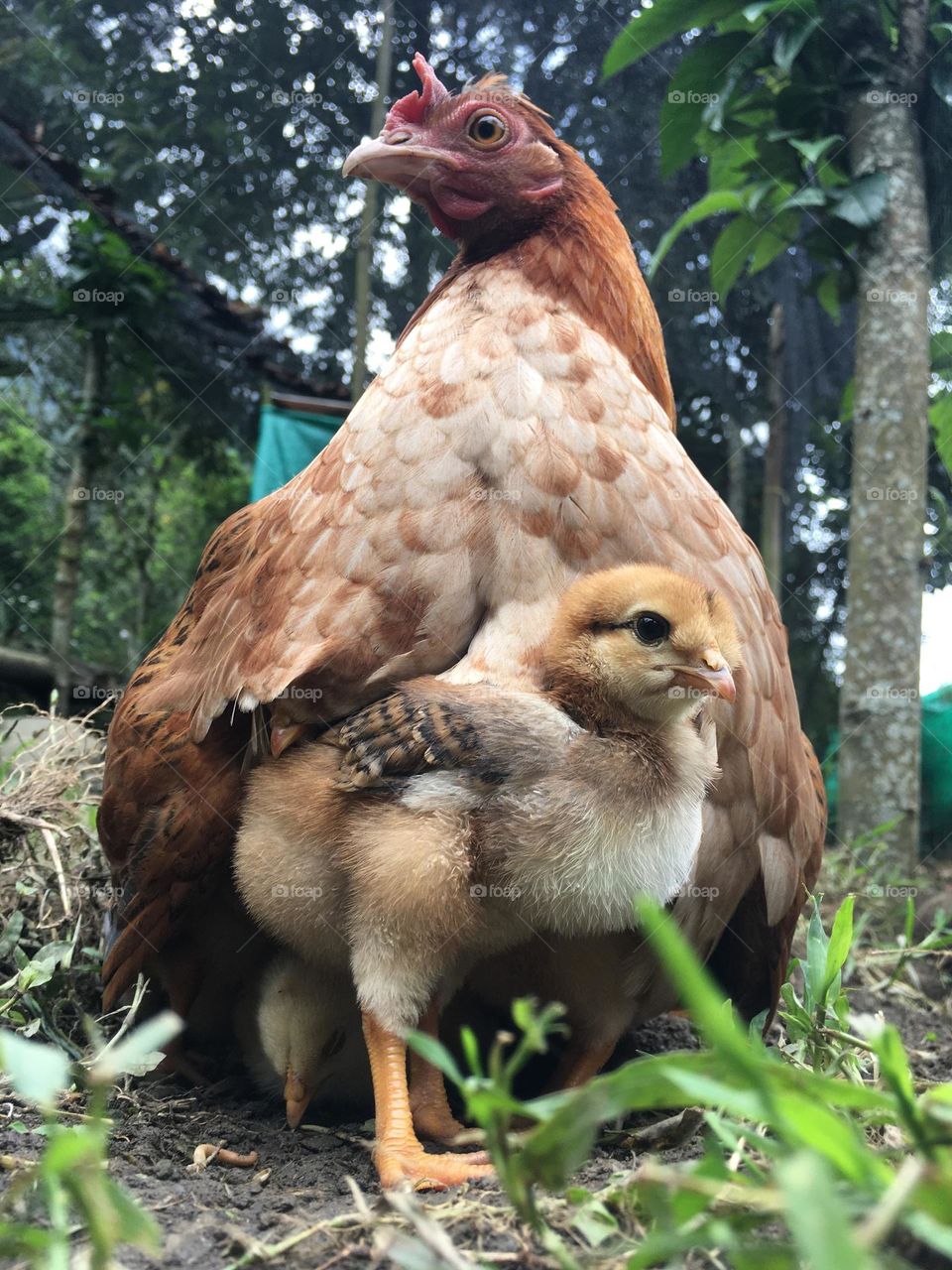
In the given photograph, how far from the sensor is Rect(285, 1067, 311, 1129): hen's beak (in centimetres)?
166

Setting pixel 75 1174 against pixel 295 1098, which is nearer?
pixel 75 1174

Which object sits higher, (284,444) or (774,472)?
(774,472)

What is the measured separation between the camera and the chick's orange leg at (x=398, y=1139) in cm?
129

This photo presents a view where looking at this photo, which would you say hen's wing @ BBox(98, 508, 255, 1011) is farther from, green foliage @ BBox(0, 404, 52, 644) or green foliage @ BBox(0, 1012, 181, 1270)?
green foliage @ BBox(0, 404, 52, 644)

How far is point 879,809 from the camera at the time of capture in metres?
3.64

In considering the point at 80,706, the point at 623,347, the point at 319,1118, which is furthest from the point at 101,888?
the point at 80,706

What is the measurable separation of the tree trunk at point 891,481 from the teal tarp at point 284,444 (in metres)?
2.12

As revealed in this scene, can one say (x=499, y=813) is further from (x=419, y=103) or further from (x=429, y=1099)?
(x=419, y=103)

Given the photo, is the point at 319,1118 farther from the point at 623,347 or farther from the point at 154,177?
the point at 154,177

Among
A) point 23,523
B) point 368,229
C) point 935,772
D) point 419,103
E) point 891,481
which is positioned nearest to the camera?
point 419,103

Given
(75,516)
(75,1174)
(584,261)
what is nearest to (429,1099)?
(75,1174)

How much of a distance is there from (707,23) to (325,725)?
11.1 feet

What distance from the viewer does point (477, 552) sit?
154 cm

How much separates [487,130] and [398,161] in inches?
6.8
